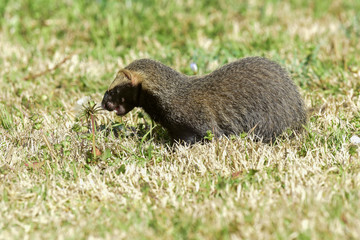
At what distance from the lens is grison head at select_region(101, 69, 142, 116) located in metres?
4.89

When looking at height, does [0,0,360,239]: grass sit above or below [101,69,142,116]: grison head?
below

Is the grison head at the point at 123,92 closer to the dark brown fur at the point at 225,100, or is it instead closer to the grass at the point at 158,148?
the dark brown fur at the point at 225,100

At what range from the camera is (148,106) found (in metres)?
4.98

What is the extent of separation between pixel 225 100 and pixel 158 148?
0.77 metres

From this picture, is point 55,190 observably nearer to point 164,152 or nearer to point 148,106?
point 164,152

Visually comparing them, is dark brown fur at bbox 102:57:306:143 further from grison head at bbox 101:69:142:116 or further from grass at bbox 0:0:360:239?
grass at bbox 0:0:360:239

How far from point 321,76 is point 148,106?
2459mm

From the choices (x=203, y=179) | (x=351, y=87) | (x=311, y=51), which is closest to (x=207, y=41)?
(x=311, y=51)

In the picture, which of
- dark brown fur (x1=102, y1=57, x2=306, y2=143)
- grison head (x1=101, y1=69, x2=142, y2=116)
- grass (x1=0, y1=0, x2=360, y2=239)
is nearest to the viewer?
grass (x1=0, y1=0, x2=360, y2=239)

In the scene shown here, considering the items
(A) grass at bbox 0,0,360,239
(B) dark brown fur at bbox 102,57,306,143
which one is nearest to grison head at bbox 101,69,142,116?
(B) dark brown fur at bbox 102,57,306,143

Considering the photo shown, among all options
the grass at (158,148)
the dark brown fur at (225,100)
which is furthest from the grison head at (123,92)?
the grass at (158,148)

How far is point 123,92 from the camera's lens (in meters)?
4.98

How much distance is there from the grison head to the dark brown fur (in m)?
0.01

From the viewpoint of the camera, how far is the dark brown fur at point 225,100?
4734 millimetres
